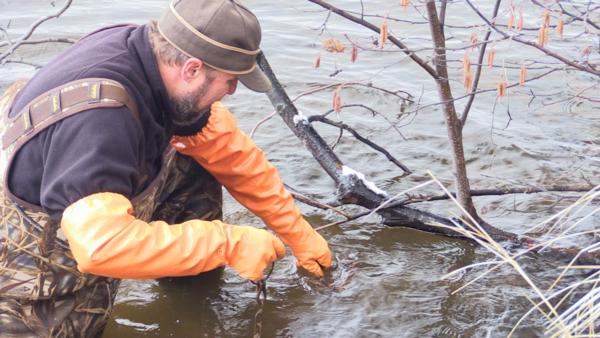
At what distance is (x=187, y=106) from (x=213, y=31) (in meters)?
0.33

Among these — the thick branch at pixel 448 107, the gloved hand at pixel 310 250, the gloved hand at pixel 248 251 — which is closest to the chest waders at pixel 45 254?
the gloved hand at pixel 248 251

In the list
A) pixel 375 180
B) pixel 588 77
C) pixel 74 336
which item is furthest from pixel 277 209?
pixel 588 77

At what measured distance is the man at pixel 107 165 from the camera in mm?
2875

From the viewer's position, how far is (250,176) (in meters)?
4.02

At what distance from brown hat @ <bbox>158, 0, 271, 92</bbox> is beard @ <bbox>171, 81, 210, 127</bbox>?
4.9 inches

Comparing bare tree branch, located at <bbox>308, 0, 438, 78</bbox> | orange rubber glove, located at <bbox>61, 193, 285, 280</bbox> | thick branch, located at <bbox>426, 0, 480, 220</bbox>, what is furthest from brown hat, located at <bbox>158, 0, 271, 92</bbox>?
thick branch, located at <bbox>426, 0, 480, 220</bbox>

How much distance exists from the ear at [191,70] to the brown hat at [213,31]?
22mm

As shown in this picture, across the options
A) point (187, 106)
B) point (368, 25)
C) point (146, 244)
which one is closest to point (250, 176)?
point (187, 106)

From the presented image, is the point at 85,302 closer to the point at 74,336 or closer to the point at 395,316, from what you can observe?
the point at 74,336

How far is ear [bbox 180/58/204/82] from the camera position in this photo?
3099mm

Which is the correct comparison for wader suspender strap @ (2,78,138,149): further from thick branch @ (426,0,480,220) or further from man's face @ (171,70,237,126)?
thick branch @ (426,0,480,220)

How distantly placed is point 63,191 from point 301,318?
176cm

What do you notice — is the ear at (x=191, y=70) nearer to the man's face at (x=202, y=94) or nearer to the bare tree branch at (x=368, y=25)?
the man's face at (x=202, y=94)

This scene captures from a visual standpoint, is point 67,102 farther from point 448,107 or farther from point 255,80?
point 448,107
